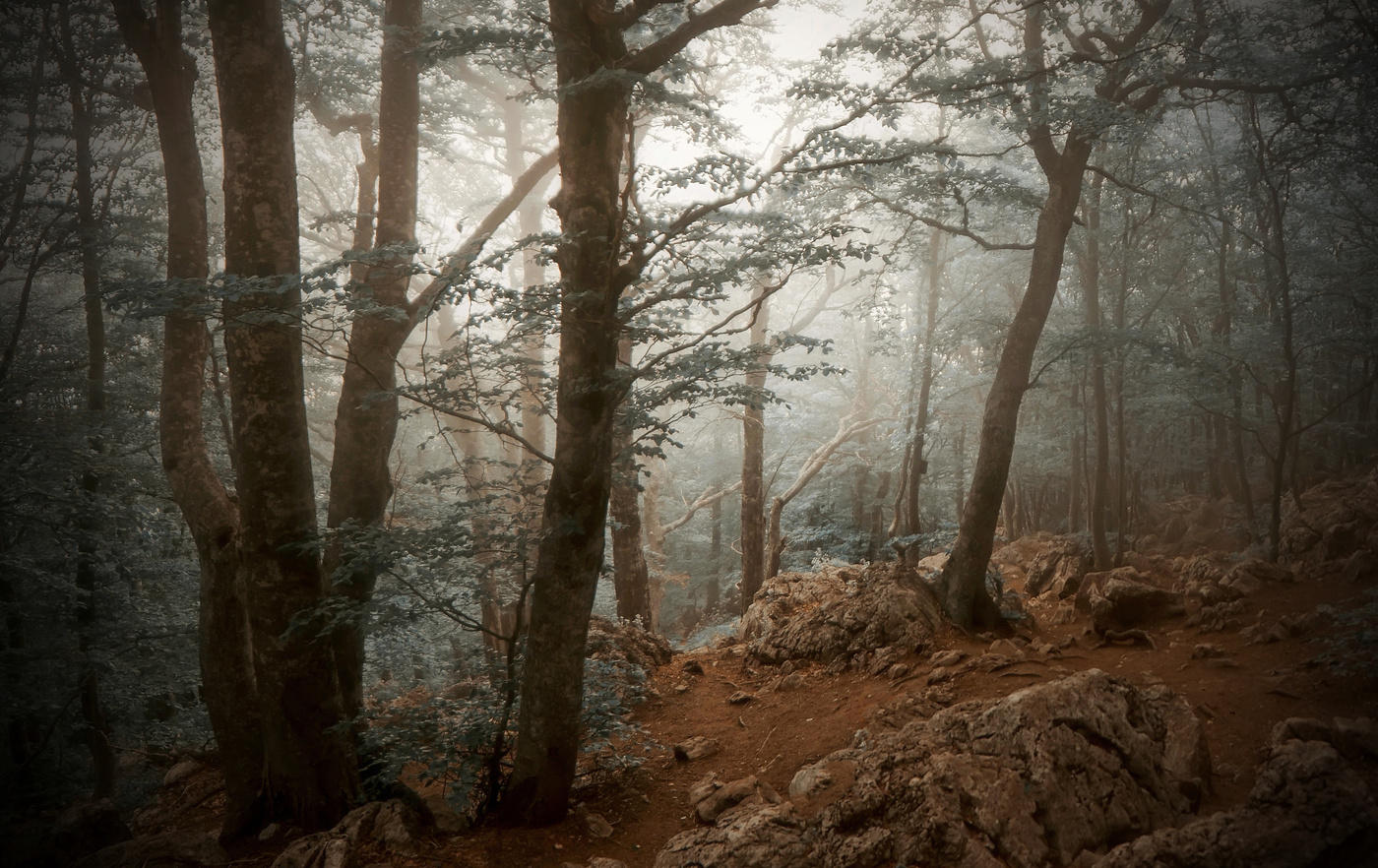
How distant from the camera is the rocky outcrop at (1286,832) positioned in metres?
2.77

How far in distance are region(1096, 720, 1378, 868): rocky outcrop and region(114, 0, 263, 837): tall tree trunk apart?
229 inches

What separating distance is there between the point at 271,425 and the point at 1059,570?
11997 mm

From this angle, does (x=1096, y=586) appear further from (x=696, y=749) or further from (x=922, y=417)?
(x=696, y=749)

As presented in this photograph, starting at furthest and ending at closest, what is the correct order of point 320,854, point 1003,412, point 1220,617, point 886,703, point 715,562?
A: point 715,562
point 1003,412
point 1220,617
point 886,703
point 320,854

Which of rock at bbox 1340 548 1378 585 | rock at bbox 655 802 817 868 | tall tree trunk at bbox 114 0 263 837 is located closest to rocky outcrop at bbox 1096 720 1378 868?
rock at bbox 655 802 817 868

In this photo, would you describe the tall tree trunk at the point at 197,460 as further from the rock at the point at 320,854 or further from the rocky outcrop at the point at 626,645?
the rocky outcrop at the point at 626,645


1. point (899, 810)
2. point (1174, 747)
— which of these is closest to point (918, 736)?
point (899, 810)

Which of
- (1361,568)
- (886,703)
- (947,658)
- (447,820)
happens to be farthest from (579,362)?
(1361,568)

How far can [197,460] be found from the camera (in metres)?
5.66

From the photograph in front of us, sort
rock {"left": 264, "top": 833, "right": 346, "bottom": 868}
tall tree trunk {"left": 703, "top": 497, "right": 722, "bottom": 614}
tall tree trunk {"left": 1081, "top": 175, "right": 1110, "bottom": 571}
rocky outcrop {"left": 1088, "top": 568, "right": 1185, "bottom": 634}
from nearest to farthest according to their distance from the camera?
rock {"left": 264, "top": 833, "right": 346, "bottom": 868}
rocky outcrop {"left": 1088, "top": 568, "right": 1185, "bottom": 634}
tall tree trunk {"left": 1081, "top": 175, "right": 1110, "bottom": 571}
tall tree trunk {"left": 703, "top": 497, "right": 722, "bottom": 614}

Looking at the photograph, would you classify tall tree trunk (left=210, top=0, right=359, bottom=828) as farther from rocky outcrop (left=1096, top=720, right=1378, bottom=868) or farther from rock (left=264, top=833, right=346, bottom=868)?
rocky outcrop (left=1096, top=720, right=1378, bottom=868)

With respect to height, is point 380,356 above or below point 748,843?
above

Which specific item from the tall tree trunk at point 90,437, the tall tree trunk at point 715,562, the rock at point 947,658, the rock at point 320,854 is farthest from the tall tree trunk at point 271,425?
the tall tree trunk at point 715,562

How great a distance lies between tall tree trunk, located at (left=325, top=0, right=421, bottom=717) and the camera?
539 cm
